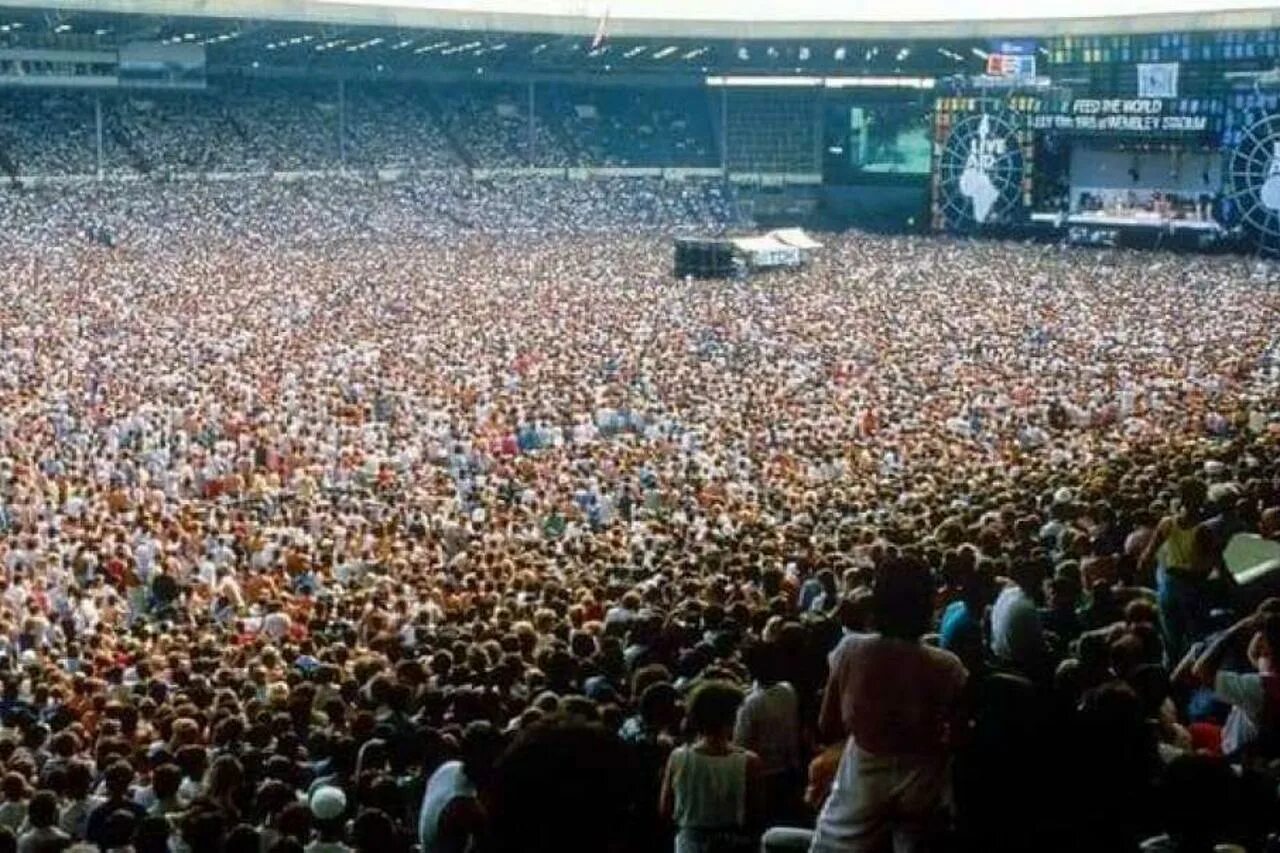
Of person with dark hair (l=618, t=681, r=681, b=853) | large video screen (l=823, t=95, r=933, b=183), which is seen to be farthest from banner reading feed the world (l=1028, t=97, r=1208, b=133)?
person with dark hair (l=618, t=681, r=681, b=853)

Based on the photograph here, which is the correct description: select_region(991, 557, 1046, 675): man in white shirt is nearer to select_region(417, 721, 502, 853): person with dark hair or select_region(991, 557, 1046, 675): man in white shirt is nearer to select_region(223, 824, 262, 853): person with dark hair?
select_region(417, 721, 502, 853): person with dark hair

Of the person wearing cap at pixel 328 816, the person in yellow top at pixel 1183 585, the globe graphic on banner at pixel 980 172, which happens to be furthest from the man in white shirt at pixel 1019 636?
the globe graphic on banner at pixel 980 172

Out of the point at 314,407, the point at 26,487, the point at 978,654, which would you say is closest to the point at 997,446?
the point at 314,407

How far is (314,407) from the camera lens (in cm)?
2300

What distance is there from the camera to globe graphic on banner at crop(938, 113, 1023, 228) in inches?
2046

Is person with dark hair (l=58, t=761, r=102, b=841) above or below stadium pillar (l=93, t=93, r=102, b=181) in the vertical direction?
below

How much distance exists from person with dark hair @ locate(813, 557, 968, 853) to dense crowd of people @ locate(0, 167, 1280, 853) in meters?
0.01

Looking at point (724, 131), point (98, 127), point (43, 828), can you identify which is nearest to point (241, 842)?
point (43, 828)

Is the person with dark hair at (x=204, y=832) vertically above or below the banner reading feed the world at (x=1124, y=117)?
below

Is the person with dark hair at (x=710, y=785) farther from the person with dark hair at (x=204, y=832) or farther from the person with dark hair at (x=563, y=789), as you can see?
the person with dark hair at (x=563, y=789)

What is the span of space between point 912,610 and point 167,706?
5.24 metres

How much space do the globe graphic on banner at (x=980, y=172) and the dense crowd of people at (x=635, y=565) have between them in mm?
13625

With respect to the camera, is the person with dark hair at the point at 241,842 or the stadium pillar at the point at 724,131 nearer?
the person with dark hair at the point at 241,842

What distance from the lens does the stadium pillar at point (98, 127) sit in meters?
54.2
